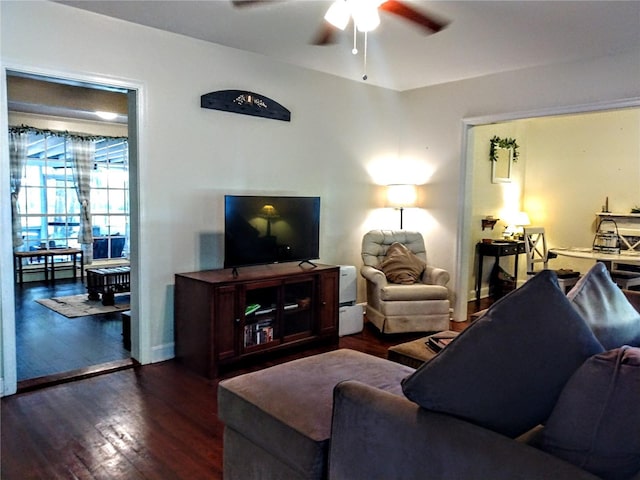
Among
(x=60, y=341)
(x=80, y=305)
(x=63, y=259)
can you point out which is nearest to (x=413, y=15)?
(x=60, y=341)

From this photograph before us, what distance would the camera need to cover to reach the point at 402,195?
17.5 feet

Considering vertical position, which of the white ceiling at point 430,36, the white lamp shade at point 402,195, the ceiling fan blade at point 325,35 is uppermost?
the white ceiling at point 430,36

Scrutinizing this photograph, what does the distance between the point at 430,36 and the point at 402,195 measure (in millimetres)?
1978

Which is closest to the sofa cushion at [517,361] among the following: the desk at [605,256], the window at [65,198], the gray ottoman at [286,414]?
the gray ottoman at [286,414]

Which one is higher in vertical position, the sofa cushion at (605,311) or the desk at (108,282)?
the sofa cushion at (605,311)

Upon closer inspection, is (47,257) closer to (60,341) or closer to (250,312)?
(60,341)

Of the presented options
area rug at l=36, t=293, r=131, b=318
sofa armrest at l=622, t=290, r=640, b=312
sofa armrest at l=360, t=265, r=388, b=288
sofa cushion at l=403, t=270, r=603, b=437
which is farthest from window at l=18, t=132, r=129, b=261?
sofa cushion at l=403, t=270, r=603, b=437

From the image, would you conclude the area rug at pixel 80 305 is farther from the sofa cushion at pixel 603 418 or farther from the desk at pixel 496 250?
the sofa cushion at pixel 603 418

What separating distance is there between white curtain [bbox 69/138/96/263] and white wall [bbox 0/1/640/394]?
4666 mm

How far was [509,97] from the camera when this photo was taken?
4.67 meters

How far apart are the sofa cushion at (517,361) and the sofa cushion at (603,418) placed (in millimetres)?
72

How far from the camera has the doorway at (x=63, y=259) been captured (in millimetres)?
3621

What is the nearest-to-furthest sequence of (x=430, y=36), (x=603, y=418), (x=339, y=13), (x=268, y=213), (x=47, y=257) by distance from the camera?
(x=603, y=418), (x=339, y=13), (x=430, y=36), (x=268, y=213), (x=47, y=257)

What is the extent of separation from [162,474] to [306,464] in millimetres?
965
